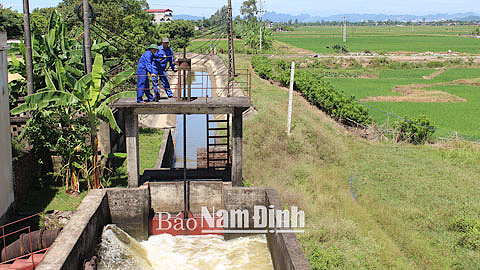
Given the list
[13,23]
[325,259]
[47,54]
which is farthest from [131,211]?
[13,23]

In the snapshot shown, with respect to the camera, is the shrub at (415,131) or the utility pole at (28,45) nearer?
the utility pole at (28,45)

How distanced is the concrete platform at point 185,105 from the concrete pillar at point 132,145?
0.26 metres

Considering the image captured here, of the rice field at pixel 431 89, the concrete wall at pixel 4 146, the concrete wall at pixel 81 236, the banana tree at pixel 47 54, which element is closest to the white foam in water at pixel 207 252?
the concrete wall at pixel 81 236

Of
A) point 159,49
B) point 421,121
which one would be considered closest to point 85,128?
point 159,49

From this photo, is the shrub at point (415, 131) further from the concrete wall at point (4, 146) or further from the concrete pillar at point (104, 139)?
the concrete wall at point (4, 146)

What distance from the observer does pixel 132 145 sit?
12594mm

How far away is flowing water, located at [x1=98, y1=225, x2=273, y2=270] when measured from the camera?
10.9 meters

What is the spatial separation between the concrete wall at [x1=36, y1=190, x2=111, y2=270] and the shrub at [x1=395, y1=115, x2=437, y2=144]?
15002mm

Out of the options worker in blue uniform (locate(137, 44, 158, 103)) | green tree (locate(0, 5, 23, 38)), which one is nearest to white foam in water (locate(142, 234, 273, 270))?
worker in blue uniform (locate(137, 44, 158, 103))

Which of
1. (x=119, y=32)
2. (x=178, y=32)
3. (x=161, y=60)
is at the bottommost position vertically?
(x=161, y=60)

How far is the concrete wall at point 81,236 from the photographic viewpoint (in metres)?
8.64

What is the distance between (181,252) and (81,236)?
109 inches

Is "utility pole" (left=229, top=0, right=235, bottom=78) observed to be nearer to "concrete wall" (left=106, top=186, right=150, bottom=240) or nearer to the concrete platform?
the concrete platform

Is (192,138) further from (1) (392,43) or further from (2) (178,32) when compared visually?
(1) (392,43)
